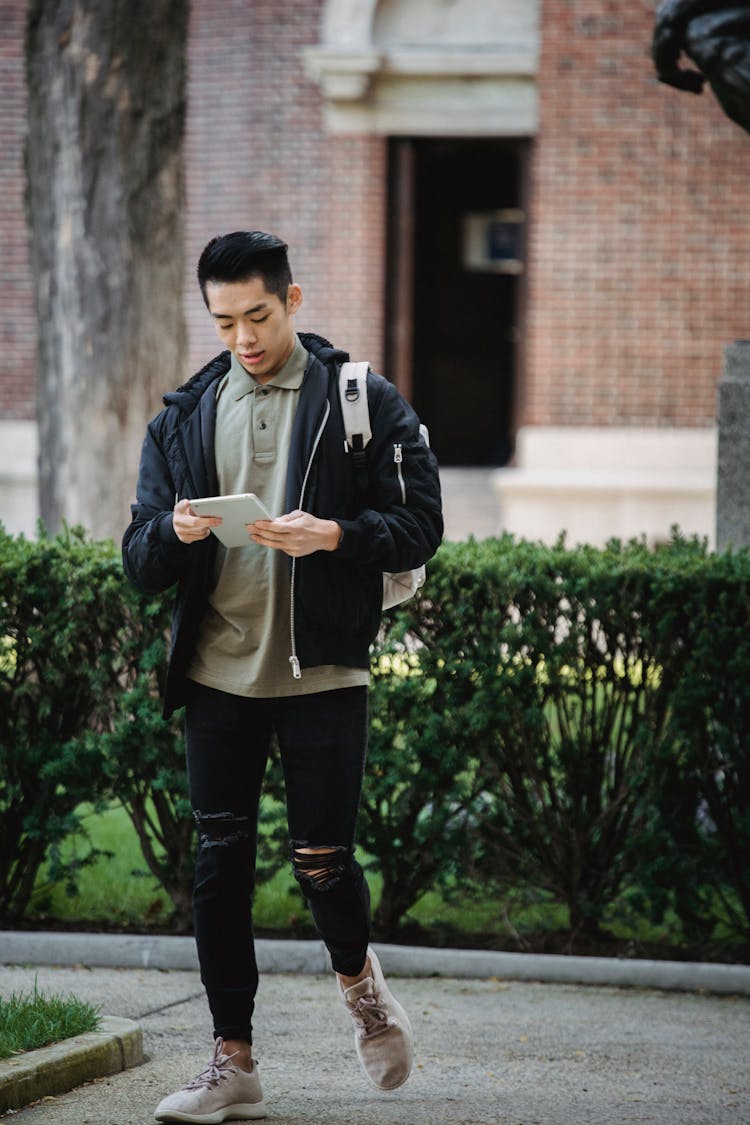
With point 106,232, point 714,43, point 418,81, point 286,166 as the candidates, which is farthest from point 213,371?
point 418,81

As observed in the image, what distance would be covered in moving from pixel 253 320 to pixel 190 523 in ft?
1.65

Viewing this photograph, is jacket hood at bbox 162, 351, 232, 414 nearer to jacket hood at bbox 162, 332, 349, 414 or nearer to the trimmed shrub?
jacket hood at bbox 162, 332, 349, 414

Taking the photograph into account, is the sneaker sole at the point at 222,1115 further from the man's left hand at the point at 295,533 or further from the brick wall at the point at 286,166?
the brick wall at the point at 286,166

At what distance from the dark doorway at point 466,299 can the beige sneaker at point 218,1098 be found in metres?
14.4

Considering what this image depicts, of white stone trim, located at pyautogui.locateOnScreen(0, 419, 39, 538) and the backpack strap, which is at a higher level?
the backpack strap

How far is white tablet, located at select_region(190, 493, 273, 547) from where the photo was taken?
3420mm

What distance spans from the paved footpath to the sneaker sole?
0.04 meters

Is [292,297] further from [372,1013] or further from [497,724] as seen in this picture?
[497,724]

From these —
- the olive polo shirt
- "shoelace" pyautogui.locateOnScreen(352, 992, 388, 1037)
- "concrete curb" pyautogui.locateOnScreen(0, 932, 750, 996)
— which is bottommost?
"concrete curb" pyautogui.locateOnScreen(0, 932, 750, 996)

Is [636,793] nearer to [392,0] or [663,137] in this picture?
[663,137]

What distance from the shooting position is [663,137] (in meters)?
14.2

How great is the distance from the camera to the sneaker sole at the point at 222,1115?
3658 mm

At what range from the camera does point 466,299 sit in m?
18.5

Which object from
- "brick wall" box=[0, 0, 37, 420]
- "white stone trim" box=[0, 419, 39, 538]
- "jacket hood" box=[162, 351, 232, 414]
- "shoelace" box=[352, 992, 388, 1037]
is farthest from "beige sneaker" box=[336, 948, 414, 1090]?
"brick wall" box=[0, 0, 37, 420]
